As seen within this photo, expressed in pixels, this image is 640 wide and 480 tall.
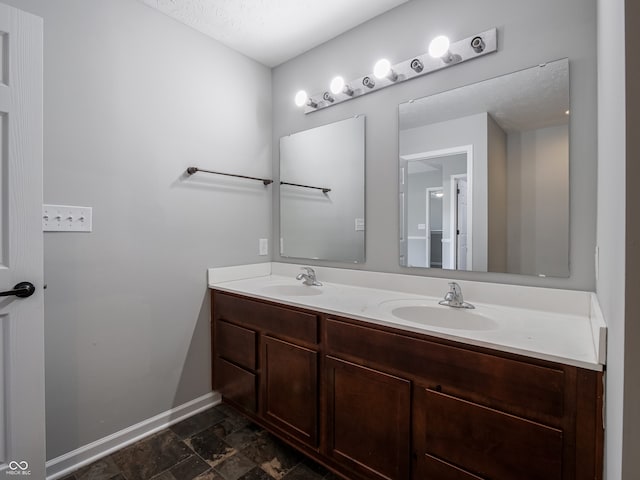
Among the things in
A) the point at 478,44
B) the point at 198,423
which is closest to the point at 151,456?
the point at 198,423

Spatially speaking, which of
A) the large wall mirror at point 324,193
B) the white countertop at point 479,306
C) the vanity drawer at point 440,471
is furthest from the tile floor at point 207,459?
the large wall mirror at point 324,193

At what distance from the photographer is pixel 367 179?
1963 millimetres

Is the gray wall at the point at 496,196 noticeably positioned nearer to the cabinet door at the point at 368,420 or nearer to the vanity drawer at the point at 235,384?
the cabinet door at the point at 368,420

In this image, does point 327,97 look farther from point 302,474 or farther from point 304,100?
point 302,474

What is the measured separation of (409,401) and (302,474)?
28.7 inches

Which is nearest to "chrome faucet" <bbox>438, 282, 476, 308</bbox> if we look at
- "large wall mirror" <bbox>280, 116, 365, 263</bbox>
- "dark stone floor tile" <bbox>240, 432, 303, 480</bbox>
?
"large wall mirror" <bbox>280, 116, 365, 263</bbox>

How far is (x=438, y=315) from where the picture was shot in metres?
1.50

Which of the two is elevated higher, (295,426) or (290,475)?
(295,426)

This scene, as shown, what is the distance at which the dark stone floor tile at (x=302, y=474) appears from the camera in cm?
148

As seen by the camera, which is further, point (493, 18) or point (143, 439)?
point (143, 439)

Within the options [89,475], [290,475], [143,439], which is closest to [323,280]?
[290,475]

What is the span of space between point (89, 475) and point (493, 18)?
288 cm

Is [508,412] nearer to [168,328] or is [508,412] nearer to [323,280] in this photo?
[323,280]

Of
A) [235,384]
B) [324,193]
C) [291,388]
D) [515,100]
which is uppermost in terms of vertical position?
[515,100]
